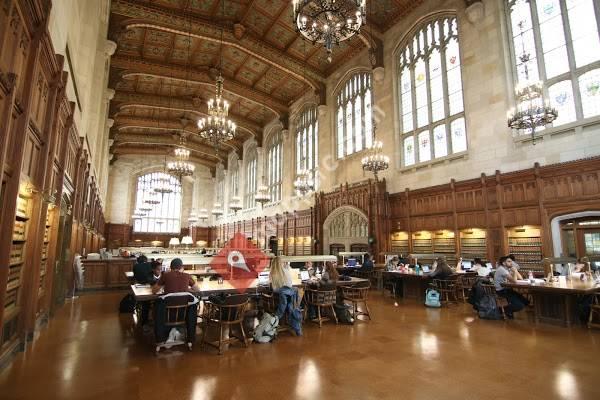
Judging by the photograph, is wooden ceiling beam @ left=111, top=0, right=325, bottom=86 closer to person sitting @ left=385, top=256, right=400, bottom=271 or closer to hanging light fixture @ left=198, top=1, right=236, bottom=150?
hanging light fixture @ left=198, top=1, right=236, bottom=150

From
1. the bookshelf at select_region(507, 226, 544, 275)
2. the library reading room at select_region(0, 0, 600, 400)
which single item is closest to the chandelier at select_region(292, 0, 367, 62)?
the library reading room at select_region(0, 0, 600, 400)

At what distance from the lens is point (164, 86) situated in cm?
1764

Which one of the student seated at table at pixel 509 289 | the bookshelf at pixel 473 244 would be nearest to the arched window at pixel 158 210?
the bookshelf at pixel 473 244

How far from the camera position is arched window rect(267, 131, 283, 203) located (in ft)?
68.4

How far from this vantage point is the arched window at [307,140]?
17.5m

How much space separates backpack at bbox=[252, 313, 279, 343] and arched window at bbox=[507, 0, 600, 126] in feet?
28.6

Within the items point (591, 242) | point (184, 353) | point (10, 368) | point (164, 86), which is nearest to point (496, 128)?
point (591, 242)

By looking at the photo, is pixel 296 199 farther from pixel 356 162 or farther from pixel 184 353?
pixel 184 353

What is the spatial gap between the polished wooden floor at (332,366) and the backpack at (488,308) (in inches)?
20.6

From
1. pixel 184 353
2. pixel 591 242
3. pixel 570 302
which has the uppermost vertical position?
pixel 591 242

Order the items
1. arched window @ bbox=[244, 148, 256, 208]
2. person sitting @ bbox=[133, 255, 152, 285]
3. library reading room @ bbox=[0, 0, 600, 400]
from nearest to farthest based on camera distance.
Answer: library reading room @ bbox=[0, 0, 600, 400]
person sitting @ bbox=[133, 255, 152, 285]
arched window @ bbox=[244, 148, 256, 208]

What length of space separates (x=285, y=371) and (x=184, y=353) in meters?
1.53

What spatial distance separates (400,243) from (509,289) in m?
5.57

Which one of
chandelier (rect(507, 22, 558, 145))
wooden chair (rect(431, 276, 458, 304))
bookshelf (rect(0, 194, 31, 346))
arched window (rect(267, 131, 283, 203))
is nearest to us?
bookshelf (rect(0, 194, 31, 346))
